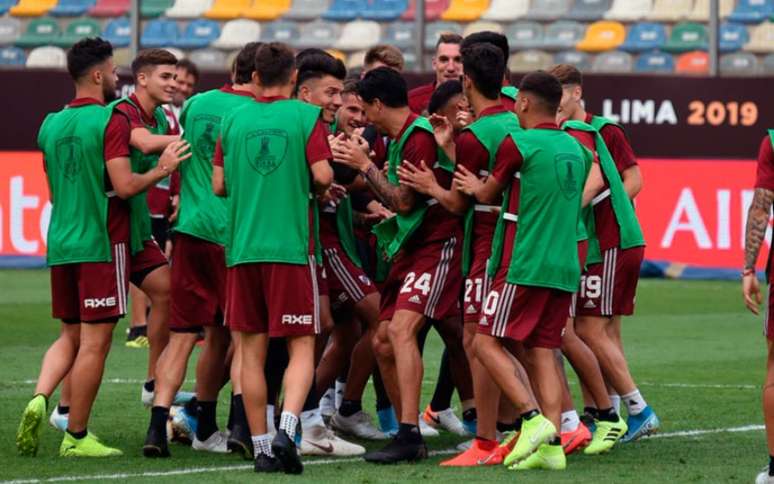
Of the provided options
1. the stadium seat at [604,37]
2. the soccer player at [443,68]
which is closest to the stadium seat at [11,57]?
the stadium seat at [604,37]

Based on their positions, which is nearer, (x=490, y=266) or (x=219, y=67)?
(x=490, y=266)

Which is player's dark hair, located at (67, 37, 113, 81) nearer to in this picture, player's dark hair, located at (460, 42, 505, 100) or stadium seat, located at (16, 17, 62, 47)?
player's dark hair, located at (460, 42, 505, 100)

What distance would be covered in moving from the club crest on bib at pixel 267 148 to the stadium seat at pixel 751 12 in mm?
13500

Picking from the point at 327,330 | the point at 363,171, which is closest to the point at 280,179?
the point at 363,171

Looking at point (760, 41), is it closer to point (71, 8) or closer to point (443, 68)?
point (71, 8)

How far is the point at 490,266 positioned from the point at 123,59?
14.5 metres

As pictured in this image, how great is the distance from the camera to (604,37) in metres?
21.6

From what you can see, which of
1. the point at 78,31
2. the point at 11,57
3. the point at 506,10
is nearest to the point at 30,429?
the point at 506,10

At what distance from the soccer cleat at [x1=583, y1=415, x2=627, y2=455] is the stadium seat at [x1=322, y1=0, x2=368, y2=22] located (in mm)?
13399

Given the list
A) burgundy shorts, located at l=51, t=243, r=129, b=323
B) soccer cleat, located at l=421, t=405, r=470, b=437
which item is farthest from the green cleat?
soccer cleat, located at l=421, t=405, r=470, b=437

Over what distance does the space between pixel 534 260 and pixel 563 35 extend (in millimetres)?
13588

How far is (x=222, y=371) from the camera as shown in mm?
9633

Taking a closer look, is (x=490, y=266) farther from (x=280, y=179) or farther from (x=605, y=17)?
(x=605, y=17)

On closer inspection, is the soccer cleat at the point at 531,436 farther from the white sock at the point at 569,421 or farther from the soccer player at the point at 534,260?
the white sock at the point at 569,421
